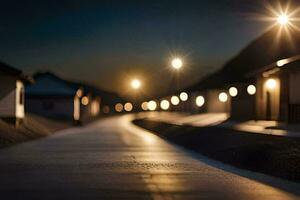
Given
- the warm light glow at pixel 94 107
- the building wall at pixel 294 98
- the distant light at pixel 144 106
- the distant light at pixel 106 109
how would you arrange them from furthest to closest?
the distant light at pixel 106 109, the distant light at pixel 144 106, the warm light glow at pixel 94 107, the building wall at pixel 294 98

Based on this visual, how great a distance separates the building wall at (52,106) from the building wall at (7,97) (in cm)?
3093

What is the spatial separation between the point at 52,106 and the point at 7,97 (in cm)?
3158

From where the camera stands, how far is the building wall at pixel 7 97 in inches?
1526

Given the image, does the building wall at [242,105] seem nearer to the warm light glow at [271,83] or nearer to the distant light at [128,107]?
the warm light glow at [271,83]

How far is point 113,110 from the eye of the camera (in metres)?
156

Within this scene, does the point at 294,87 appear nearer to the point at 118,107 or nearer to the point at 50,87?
the point at 50,87

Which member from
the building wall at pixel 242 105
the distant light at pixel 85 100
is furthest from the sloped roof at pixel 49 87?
the building wall at pixel 242 105

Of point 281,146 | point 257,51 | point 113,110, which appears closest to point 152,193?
point 281,146

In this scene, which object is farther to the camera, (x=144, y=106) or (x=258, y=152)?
(x=144, y=106)

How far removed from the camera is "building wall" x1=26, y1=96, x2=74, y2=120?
70250 millimetres

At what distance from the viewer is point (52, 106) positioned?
231 feet

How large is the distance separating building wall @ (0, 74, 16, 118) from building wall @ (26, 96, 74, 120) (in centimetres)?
3093

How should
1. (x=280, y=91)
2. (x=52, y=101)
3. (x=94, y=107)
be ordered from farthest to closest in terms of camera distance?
(x=94, y=107) < (x=52, y=101) < (x=280, y=91)

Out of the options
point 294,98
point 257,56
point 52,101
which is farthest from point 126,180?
point 257,56
